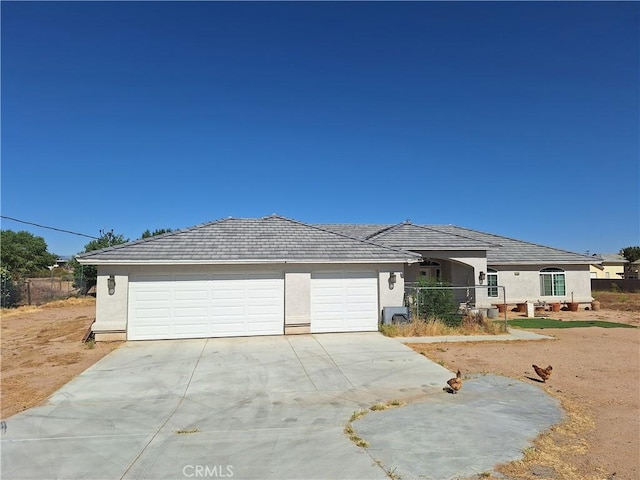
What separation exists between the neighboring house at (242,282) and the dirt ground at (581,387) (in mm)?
3483

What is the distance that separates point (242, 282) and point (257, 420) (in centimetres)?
897

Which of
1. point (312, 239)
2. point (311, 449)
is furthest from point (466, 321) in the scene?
point (311, 449)

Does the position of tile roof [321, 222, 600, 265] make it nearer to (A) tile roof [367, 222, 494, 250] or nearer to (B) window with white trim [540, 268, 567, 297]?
(A) tile roof [367, 222, 494, 250]

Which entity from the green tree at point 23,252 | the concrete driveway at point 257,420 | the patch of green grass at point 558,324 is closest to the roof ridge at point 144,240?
the concrete driveway at point 257,420

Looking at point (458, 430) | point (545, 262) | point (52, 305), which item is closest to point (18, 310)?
point (52, 305)

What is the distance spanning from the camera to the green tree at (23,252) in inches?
2119

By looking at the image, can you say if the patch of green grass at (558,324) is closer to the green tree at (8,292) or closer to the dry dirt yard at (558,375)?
the dry dirt yard at (558,375)

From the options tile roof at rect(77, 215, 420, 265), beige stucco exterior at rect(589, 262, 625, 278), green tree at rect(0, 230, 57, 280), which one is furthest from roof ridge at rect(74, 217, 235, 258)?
beige stucco exterior at rect(589, 262, 625, 278)

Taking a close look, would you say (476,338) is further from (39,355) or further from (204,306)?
(39,355)

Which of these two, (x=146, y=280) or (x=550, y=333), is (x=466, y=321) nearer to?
(x=550, y=333)

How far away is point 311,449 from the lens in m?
5.90

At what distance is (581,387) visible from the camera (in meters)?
9.38

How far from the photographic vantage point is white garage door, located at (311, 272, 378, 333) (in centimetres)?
1623

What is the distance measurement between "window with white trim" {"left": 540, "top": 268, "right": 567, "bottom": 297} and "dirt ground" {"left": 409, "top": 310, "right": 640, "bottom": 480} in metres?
7.51
